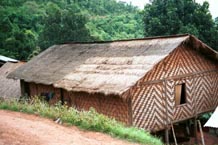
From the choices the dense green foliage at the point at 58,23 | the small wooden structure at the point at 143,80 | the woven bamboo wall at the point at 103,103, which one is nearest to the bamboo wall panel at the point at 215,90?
the small wooden structure at the point at 143,80

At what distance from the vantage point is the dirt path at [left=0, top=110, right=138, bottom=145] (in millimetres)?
8002

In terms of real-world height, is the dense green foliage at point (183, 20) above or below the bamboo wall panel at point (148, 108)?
above

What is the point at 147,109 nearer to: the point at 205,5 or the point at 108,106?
the point at 108,106

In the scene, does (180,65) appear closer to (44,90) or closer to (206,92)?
(206,92)

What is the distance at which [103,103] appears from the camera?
13.4 m

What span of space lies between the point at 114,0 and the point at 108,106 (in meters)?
44.9

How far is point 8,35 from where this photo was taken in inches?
1395

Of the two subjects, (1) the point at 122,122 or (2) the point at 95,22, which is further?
(2) the point at 95,22

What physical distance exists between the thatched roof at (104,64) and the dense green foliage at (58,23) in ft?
49.1

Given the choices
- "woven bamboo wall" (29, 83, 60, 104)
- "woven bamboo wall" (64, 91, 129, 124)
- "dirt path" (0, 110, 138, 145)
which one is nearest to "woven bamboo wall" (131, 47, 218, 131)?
"woven bamboo wall" (64, 91, 129, 124)

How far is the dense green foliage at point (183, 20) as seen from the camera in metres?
22.6

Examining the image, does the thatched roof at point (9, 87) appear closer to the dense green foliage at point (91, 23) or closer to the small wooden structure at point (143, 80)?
the small wooden structure at point (143, 80)

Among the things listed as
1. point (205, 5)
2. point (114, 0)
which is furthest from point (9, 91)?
point (114, 0)

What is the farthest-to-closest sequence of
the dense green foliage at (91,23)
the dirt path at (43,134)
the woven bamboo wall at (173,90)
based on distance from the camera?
the dense green foliage at (91,23), the woven bamboo wall at (173,90), the dirt path at (43,134)
